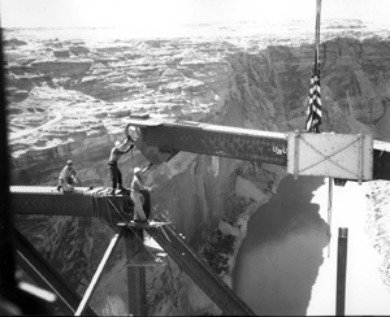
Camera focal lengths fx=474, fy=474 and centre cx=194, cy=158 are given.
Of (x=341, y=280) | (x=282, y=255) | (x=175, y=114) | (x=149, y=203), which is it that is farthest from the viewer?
(x=282, y=255)

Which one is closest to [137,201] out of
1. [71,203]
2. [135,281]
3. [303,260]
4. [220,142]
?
[71,203]

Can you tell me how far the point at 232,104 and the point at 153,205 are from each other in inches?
711

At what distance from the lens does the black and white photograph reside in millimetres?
10266

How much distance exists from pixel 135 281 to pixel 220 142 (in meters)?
3.96

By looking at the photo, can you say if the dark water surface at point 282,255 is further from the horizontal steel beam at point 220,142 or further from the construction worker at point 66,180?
the construction worker at point 66,180

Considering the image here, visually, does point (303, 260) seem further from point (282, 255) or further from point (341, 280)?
point (341, 280)

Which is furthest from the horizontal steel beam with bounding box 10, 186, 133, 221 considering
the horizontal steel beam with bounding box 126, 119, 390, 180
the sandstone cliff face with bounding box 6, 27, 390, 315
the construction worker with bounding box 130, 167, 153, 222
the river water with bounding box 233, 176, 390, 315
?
the river water with bounding box 233, 176, 390, 315

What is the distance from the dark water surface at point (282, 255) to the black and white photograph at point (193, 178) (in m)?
0.12

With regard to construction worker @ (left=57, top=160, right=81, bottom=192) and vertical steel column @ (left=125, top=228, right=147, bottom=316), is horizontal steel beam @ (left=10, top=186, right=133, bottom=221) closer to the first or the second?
construction worker @ (left=57, top=160, right=81, bottom=192)

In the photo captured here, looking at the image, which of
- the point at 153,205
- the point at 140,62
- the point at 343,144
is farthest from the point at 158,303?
the point at 140,62

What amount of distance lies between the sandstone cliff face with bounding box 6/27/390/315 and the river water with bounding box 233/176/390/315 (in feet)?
4.90

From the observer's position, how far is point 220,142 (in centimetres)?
1120

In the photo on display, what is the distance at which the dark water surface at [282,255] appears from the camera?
83.2ft

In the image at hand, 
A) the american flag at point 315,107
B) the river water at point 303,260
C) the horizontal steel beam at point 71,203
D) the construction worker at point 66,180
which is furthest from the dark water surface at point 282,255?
the construction worker at point 66,180
